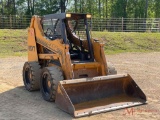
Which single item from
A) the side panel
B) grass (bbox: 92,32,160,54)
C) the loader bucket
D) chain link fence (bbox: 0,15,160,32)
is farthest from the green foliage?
the loader bucket

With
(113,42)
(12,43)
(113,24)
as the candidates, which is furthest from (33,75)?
(113,24)

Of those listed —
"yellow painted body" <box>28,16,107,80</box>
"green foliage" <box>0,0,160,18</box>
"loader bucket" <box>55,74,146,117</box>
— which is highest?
"green foliage" <box>0,0,160,18</box>

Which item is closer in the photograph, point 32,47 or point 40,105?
point 40,105

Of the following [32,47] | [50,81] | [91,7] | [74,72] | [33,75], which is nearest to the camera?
[50,81]

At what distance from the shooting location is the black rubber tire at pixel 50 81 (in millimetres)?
6570

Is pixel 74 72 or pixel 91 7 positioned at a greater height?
pixel 91 7

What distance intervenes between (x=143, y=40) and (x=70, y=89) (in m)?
15.4

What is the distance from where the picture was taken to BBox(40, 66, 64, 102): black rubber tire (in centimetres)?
657

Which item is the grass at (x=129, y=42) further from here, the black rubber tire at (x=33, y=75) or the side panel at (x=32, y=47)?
the black rubber tire at (x=33, y=75)

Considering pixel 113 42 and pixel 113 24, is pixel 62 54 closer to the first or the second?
pixel 113 42

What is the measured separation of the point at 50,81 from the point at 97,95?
1204mm

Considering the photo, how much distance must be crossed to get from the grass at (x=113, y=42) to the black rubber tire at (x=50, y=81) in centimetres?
1006

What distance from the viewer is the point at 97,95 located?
6695 millimetres

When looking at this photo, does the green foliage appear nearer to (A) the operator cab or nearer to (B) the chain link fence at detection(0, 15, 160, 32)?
(B) the chain link fence at detection(0, 15, 160, 32)
